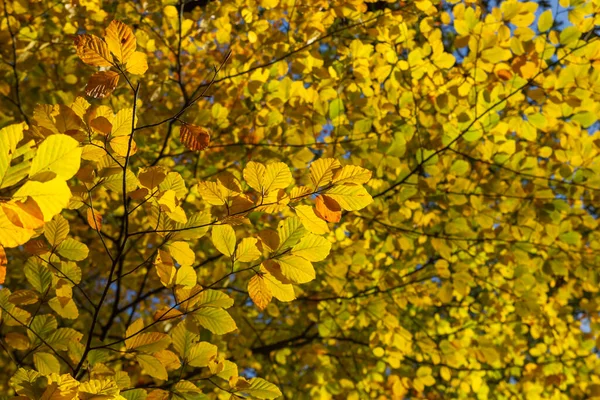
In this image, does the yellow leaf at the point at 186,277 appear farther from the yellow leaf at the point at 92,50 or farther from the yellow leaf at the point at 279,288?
the yellow leaf at the point at 92,50

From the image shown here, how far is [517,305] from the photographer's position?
2.66 metres

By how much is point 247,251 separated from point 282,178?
23 centimetres

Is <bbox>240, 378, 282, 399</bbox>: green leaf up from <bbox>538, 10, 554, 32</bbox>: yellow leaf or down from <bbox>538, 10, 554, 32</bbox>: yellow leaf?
down

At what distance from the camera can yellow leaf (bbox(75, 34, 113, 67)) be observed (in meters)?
0.95

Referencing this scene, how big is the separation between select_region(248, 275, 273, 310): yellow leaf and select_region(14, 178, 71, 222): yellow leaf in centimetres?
51

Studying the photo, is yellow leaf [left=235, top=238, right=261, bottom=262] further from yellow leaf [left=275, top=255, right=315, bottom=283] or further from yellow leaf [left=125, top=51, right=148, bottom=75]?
yellow leaf [left=125, top=51, right=148, bottom=75]

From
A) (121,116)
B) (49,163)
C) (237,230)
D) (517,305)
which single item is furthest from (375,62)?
(49,163)

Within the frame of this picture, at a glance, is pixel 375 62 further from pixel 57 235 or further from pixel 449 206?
pixel 57 235

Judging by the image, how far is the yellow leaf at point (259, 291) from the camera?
1.07 metres

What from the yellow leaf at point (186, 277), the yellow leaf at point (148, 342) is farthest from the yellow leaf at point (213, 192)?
the yellow leaf at point (148, 342)

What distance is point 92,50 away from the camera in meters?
0.96

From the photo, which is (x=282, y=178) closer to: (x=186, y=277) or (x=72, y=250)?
(x=186, y=277)

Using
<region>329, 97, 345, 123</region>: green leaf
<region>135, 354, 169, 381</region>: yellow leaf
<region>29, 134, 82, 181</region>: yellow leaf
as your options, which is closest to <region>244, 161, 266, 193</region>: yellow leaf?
<region>29, 134, 82, 181</region>: yellow leaf

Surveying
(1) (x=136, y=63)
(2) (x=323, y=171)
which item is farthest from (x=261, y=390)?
(1) (x=136, y=63)
